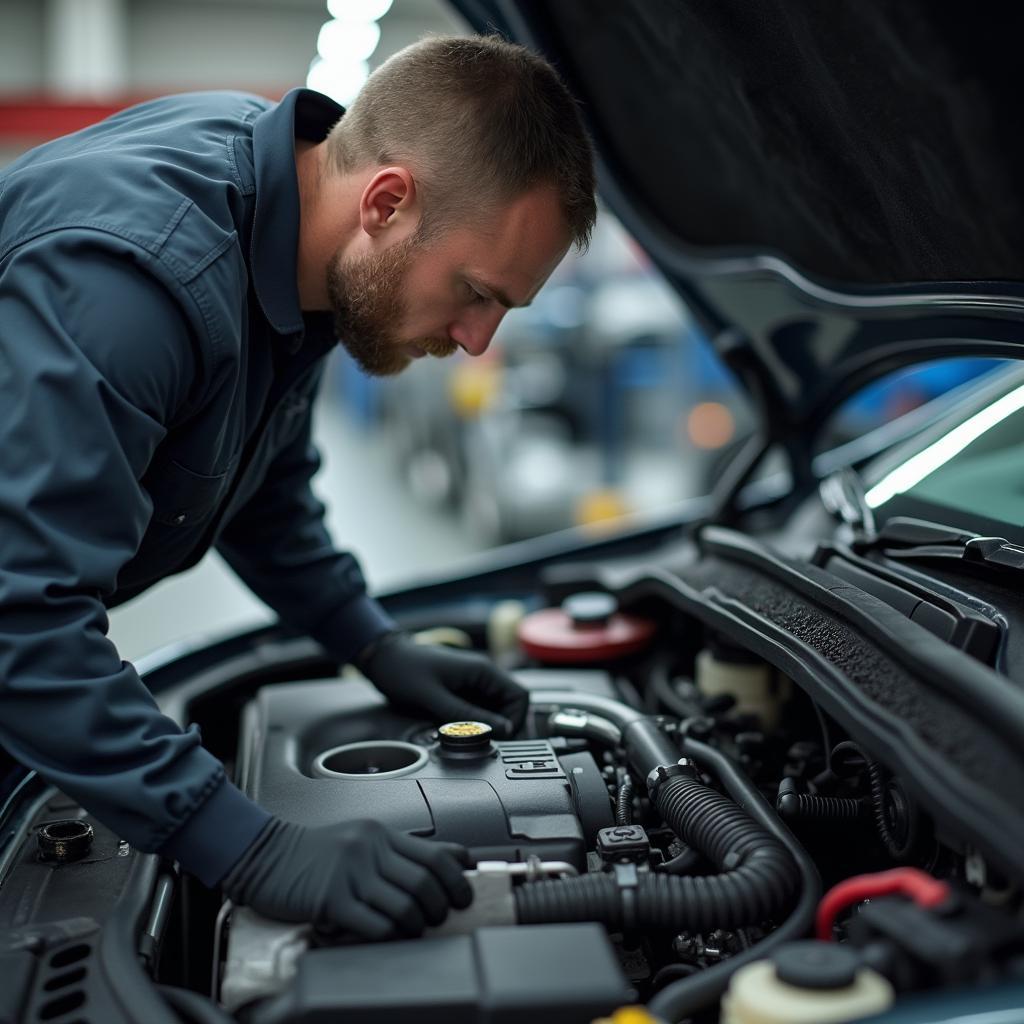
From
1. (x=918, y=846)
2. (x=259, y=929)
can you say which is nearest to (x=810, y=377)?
(x=918, y=846)

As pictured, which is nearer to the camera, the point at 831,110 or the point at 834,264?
the point at 831,110

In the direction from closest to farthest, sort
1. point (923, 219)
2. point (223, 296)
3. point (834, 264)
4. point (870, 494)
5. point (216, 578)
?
1. point (223, 296)
2. point (923, 219)
3. point (834, 264)
4. point (870, 494)
5. point (216, 578)

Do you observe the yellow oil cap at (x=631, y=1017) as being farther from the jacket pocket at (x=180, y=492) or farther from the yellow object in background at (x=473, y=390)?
the yellow object in background at (x=473, y=390)

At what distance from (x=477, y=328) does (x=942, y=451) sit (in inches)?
28.9

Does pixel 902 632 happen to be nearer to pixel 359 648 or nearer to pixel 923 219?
pixel 923 219

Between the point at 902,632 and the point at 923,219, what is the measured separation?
1.48 feet

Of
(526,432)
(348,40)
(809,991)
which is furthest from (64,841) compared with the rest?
(348,40)

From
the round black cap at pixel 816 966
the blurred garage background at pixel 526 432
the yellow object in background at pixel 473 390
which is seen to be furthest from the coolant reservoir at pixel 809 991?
the yellow object in background at pixel 473 390

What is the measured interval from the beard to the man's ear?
22mm

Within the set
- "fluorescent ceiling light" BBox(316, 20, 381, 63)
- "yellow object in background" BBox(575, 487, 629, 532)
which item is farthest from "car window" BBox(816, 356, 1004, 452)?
"fluorescent ceiling light" BBox(316, 20, 381, 63)

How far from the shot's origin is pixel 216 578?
477 centimetres

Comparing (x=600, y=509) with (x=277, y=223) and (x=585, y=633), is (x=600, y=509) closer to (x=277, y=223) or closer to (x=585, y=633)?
(x=585, y=633)

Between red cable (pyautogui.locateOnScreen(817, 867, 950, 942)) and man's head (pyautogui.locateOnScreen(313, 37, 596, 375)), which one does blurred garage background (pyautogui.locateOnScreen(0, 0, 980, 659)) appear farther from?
red cable (pyautogui.locateOnScreen(817, 867, 950, 942))

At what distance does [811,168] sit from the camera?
Answer: 1282 mm
